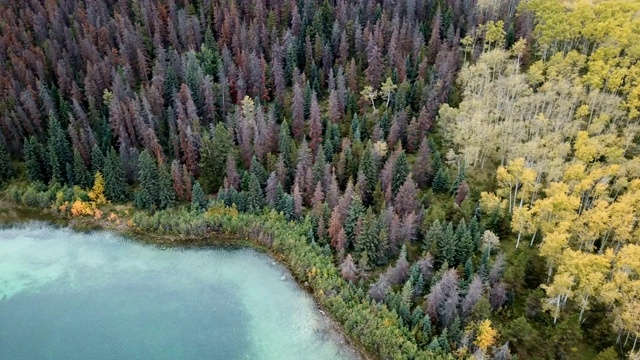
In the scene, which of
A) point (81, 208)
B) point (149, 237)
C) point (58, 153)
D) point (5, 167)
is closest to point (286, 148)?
point (149, 237)

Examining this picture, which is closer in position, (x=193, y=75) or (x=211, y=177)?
(x=211, y=177)

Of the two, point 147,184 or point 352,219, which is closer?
point 352,219

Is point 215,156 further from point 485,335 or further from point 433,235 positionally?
point 485,335

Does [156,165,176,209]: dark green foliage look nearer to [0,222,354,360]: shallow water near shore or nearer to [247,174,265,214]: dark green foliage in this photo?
[0,222,354,360]: shallow water near shore

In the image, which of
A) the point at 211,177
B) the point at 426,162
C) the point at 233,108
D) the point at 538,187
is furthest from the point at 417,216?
the point at 233,108

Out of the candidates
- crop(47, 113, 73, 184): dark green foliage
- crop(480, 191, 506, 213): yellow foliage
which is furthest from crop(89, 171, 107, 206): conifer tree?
crop(480, 191, 506, 213): yellow foliage

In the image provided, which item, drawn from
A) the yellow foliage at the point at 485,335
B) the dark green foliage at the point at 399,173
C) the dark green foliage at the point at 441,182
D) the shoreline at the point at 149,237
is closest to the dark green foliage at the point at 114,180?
the shoreline at the point at 149,237

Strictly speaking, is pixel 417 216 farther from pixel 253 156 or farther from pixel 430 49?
pixel 430 49

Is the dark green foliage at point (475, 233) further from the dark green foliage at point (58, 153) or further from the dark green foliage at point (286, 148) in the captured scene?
the dark green foliage at point (58, 153)
